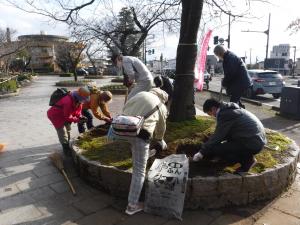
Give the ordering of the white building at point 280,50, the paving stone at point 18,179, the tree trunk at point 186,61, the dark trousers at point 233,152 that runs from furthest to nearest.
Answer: the white building at point 280,50, the tree trunk at point 186,61, the paving stone at point 18,179, the dark trousers at point 233,152

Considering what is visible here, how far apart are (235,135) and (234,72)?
8.15 feet

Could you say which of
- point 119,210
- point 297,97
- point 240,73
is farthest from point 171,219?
point 297,97

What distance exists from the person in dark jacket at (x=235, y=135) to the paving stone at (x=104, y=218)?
1285 mm

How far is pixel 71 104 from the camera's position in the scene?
15.9 ft

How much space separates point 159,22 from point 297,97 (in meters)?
5.68

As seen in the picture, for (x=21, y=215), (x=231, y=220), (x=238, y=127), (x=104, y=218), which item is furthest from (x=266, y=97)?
(x=21, y=215)

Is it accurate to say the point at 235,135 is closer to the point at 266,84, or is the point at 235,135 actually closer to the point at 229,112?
the point at 229,112

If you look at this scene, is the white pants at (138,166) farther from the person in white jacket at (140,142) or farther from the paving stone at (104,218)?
the paving stone at (104,218)

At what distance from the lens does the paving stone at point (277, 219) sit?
10.8 ft

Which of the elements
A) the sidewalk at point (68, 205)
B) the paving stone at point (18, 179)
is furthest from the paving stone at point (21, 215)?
the paving stone at point (18, 179)

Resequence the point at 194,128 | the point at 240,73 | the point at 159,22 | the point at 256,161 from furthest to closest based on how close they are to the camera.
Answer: the point at 159,22 → the point at 240,73 → the point at 194,128 → the point at 256,161

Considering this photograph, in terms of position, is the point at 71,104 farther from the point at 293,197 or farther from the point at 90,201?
the point at 293,197

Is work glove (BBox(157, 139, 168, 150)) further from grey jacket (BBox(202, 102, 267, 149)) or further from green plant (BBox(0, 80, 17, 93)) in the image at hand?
green plant (BBox(0, 80, 17, 93))

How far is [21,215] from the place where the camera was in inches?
138
